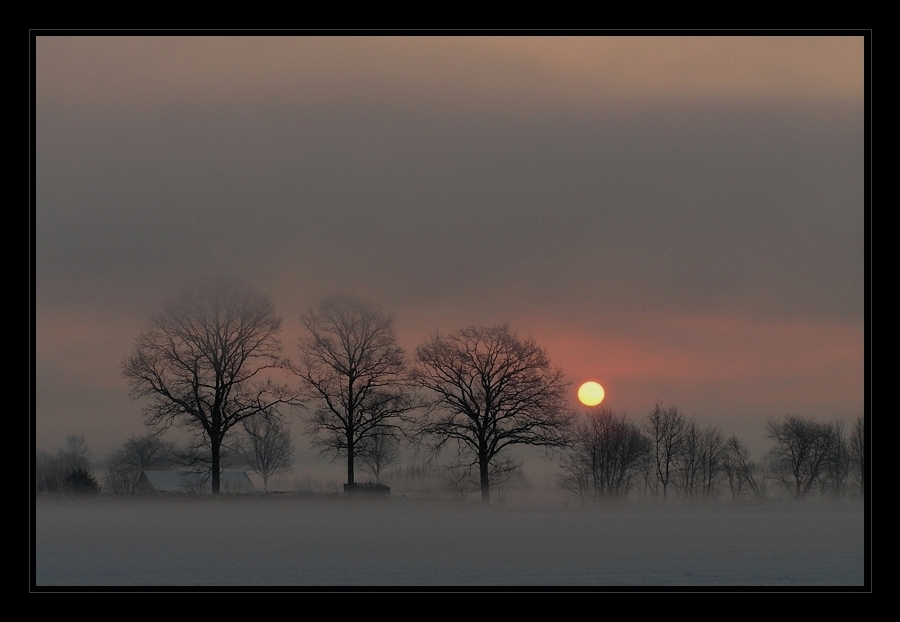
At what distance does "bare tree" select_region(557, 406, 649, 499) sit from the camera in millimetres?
63344

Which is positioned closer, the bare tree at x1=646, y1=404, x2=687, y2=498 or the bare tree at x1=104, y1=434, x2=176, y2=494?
the bare tree at x1=104, y1=434, x2=176, y2=494

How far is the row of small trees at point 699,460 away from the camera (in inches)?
2576

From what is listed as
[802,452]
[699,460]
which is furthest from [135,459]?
[802,452]

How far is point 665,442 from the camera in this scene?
7088cm


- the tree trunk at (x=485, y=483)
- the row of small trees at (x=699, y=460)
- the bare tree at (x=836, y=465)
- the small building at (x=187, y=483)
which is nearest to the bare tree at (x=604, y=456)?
the row of small trees at (x=699, y=460)

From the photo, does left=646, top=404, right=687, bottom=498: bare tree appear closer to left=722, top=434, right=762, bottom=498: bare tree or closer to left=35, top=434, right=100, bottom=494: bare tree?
left=722, top=434, right=762, bottom=498: bare tree

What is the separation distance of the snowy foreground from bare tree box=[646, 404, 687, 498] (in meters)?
10.7

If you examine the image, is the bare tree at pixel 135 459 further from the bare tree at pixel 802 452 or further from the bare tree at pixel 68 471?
the bare tree at pixel 802 452

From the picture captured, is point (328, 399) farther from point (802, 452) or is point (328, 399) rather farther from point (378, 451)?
point (802, 452)

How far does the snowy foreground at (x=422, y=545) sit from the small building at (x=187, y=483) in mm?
2040

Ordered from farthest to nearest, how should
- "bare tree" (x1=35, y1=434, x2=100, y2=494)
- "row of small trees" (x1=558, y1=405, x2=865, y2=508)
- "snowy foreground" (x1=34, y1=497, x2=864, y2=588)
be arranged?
"row of small trees" (x1=558, y1=405, x2=865, y2=508) → "bare tree" (x1=35, y1=434, x2=100, y2=494) → "snowy foreground" (x1=34, y1=497, x2=864, y2=588)

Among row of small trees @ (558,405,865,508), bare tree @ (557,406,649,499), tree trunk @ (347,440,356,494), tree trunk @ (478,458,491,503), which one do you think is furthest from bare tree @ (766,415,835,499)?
tree trunk @ (347,440,356,494)
